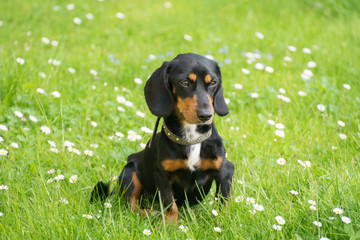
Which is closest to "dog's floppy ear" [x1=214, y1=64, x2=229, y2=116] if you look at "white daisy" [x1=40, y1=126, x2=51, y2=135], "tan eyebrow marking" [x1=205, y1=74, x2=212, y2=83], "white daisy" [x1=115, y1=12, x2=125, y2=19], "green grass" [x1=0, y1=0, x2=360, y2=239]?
"tan eyebrow marking" [x1=205, y1=74, x2=212, y2=83]

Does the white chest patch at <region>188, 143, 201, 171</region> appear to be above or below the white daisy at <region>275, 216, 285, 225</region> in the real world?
above

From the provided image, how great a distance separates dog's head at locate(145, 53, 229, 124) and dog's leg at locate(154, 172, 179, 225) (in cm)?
38

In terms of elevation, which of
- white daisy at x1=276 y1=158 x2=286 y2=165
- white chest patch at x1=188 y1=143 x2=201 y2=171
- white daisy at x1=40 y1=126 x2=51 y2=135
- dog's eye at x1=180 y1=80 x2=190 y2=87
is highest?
dog's eye at x1=180 y1=80 x2=190 y2=87

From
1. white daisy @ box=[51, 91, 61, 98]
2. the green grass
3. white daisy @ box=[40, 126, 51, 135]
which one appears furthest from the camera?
white daisy @ box=[51, 91, 61, 98]

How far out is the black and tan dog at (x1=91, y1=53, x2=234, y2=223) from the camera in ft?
9.27

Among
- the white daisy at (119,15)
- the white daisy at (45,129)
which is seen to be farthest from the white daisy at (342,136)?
the white daisy at (119,15)

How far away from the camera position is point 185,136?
295 centimetres

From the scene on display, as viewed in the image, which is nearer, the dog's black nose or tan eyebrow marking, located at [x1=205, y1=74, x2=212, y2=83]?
the dog's black nose

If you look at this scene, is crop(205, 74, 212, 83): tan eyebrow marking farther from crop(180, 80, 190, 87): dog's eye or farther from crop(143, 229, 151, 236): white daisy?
crop(143, 229, 151, 236): white daisy

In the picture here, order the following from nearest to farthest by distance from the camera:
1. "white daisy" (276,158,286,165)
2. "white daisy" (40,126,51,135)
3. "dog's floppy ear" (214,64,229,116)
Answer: "dog's floppy ear" (214,64,229,116) → "white daisy" (276,158,286,165) → "white daisy" (40,126,51,135)

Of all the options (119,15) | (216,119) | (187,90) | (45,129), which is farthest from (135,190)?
(119,15)

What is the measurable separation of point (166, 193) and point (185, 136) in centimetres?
37

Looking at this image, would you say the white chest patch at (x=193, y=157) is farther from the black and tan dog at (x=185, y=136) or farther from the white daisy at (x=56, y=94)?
the white daisy at (x=56, y=94)

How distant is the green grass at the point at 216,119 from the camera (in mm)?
2773
